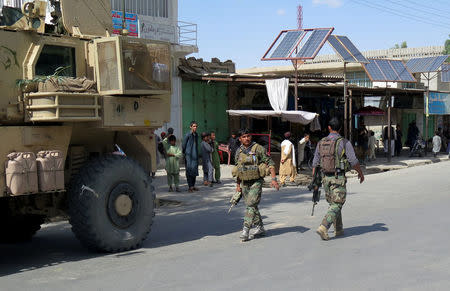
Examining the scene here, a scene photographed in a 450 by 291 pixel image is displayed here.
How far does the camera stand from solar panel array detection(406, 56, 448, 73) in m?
29.0

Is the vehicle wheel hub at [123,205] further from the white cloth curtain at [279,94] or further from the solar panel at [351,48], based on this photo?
the solar panel at [351,48]

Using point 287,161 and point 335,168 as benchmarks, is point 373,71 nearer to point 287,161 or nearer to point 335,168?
point 287,161

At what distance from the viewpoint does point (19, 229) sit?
8688 millimetres

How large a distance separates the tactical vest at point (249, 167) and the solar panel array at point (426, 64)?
22.4 meters

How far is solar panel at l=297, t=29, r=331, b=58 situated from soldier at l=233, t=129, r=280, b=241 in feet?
35.6

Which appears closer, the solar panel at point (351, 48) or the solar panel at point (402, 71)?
the solar panel at point (351, 48)

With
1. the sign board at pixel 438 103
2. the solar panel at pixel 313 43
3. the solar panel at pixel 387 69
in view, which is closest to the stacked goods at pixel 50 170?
the solar panel at pixel 313 43

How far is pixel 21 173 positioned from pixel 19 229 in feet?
8.22

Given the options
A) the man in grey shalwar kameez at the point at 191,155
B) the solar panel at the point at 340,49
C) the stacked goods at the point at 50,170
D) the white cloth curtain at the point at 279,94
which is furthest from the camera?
the solar panel at the point at 340,49

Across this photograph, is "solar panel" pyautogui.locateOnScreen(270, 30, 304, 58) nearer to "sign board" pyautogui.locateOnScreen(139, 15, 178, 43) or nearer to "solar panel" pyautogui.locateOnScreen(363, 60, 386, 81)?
"sign board" pyautogui.locateOnScreen(139, 15, 178, 43)

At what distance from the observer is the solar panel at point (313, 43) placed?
62.4 feet

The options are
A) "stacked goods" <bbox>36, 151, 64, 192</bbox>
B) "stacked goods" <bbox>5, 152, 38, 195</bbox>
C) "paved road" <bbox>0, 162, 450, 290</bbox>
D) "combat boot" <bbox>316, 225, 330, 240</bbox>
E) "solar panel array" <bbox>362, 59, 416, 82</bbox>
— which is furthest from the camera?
"solar panel array" <bbox>362, 59, 416, 82</bbox>

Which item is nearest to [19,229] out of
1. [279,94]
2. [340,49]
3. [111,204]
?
[111,204]

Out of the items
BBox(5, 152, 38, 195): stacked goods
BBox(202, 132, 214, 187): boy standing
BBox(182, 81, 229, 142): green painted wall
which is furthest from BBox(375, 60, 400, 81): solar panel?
BBox(5, 152, 38, 195): stacked goods
